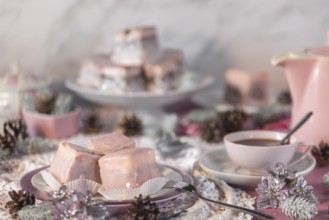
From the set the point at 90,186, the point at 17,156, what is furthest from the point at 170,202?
the point at 17,156

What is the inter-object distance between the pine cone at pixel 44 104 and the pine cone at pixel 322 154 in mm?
464

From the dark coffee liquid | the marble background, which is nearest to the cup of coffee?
the dark coffee liquid

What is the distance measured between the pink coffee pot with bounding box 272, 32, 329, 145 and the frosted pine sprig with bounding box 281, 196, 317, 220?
241 mm

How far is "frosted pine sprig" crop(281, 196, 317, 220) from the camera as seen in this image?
805mm

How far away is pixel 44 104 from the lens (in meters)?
1.18

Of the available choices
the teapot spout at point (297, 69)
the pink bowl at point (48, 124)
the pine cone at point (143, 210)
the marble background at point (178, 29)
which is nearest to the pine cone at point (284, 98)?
the marble background at point (178, 29)

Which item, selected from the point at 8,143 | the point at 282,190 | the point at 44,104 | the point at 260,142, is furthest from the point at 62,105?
the point at 282,190

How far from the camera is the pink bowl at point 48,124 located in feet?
3.81

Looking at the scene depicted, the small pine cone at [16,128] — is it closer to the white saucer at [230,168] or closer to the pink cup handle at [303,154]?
the white saucer at [230,168]

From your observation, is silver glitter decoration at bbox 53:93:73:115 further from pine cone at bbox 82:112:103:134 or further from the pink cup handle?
the pink cup handle

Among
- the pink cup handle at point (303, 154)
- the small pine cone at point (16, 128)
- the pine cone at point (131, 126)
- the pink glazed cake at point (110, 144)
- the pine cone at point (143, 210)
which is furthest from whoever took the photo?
the pine cone at point (131, 126)

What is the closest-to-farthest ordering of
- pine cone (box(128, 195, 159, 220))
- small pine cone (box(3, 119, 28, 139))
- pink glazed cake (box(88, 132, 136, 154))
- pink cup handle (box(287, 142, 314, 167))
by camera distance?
pine cone (box(128, 195, 159, 220)) < pink glazed cake (box(88, 132, 136, 154)) < pink cup handle (box(287, 142, 314, 167)) < small pine cone (box(3, 119, 28, 139))

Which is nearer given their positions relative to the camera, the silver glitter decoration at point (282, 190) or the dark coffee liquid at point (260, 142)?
the silver glitter decoration at point (282, 190)

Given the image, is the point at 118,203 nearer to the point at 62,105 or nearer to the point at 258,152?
the point at 258,152
